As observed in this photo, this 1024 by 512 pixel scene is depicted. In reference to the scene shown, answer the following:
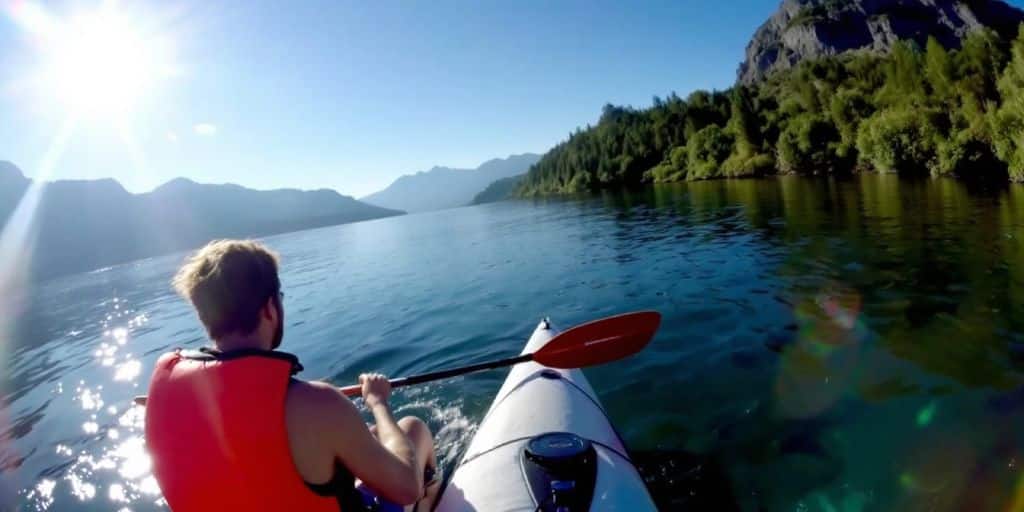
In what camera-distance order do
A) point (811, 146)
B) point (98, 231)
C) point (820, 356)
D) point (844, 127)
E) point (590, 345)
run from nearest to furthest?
point (590, 345) < point (820, 356) < point (844, 127) < point (811, 146) < point (98, 231)

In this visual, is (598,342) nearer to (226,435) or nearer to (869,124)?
(226,435)

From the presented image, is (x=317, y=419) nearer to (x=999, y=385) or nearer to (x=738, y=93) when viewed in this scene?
(x=999, y=385)

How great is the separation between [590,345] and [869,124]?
42037mm

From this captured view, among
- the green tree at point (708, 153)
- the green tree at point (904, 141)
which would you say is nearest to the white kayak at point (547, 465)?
the green tree at point (904, 141)

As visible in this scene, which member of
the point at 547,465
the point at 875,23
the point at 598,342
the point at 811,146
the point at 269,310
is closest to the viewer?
the point at 269,310

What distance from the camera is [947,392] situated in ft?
17.4

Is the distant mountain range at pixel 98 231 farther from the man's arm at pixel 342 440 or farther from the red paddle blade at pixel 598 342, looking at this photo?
the man's arm at pixel 342 440

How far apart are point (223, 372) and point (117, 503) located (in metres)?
5.53

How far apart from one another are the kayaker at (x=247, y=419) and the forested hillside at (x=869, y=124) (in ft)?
95.5

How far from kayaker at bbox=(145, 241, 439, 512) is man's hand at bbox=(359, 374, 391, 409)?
2.50ft

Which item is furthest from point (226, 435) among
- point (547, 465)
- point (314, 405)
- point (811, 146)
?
point (811, 146)

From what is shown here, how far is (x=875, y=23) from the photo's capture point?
166750mm

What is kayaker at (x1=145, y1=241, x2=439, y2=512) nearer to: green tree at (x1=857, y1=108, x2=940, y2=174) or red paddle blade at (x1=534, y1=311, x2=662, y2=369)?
red paddle blade at (x1=534, y1=311, x2=662, y2=369)

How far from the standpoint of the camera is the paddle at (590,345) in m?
5.30
